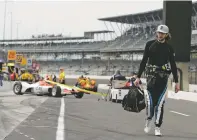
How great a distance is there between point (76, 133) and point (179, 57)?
25.7 meters

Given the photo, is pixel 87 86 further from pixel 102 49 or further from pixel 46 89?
pixel 102 49

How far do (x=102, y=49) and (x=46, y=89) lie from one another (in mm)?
61253

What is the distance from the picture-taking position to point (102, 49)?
273 feet

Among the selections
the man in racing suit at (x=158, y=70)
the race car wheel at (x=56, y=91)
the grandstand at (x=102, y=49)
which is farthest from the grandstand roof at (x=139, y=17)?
the man in racing suit at (x=158, y=70)

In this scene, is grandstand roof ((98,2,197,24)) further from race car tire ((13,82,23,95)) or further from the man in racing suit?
the man in racing suit

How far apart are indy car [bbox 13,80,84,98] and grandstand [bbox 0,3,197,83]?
38.2m

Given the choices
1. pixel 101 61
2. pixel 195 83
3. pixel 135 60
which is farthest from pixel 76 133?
pixel 101 61

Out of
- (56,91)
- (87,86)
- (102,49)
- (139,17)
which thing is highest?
(139,17)

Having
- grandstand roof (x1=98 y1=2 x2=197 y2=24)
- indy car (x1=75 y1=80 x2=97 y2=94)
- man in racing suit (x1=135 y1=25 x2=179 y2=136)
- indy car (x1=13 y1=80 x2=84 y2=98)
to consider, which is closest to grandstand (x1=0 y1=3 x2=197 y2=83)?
grandstand roof (x1=98 y1=2 x2=197 y2=24)

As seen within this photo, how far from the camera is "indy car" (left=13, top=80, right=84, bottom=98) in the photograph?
21.8 m

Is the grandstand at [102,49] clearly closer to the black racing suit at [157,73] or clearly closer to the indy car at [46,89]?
the indy car at [46,89]

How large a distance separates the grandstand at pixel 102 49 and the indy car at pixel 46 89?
38.2 metres

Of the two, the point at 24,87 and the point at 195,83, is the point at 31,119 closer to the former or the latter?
the point at 24,87

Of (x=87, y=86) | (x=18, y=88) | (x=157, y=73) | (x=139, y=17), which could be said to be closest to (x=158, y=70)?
(x=157, y=73)
